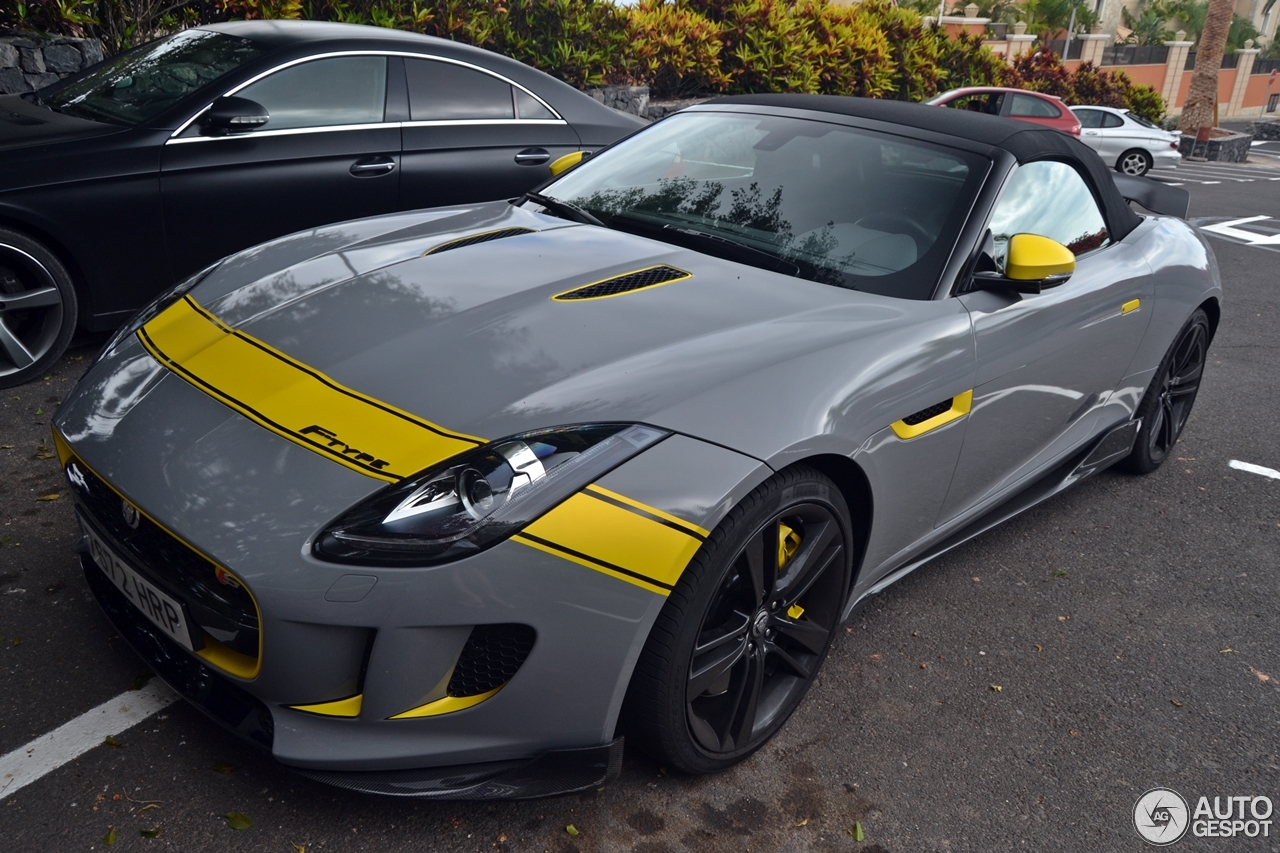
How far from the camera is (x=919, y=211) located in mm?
2926

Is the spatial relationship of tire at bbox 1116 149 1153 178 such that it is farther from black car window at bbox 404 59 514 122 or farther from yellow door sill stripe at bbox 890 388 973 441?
yellow door sill stripe at bbox 890 388 973 441

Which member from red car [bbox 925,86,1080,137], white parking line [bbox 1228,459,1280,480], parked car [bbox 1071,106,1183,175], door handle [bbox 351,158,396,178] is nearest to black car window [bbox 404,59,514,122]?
door handle [bbox 351,158,396,178]

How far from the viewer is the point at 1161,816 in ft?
7.84

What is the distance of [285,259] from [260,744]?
141 cm

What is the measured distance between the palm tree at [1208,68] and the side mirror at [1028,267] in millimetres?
25599

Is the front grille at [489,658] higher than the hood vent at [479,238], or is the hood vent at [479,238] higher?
the hood vent at [479,238]

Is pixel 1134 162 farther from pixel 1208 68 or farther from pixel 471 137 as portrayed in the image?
pixel 471 137

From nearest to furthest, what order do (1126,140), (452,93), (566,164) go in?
(566,164)
(452,93)
(1126,140)

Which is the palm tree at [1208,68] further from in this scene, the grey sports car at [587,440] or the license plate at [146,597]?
the license plate at [146,597]

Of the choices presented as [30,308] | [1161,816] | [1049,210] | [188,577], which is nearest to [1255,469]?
[1049,210]

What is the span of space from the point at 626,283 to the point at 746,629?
930 millimetres

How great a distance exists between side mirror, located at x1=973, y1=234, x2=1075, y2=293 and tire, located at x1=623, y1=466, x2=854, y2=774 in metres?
0.90

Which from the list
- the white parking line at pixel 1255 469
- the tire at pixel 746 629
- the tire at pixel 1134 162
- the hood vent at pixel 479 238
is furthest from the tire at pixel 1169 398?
the tire at pixel 1134 162

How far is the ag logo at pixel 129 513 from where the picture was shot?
80.4 inches
